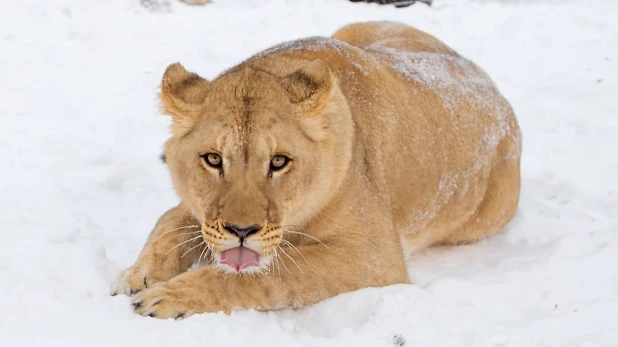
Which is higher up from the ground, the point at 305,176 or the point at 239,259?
the point at 305,176

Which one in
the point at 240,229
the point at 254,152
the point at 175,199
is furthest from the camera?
the point at 175,199

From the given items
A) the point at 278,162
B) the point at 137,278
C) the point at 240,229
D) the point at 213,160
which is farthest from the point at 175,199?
the point at 240,229

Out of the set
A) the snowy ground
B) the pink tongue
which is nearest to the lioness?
the pink tongue

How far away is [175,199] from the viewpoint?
6352mm

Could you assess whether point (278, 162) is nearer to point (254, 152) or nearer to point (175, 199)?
point (254, 152)

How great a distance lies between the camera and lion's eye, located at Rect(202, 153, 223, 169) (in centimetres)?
426

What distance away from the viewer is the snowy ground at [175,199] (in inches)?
163

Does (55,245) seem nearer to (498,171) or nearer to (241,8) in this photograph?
(498,171)

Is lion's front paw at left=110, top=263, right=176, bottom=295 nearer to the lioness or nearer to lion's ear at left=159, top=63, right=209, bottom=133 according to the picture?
the lioness

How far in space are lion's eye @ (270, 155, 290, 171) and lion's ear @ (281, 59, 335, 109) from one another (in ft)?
1.16

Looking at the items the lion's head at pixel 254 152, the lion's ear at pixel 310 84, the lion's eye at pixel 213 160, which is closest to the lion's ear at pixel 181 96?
the lion's head at pixel 254 152

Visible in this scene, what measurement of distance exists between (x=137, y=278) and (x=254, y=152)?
3.37 feet

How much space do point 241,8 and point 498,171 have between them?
6.66 meters

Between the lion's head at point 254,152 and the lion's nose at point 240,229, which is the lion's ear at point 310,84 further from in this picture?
the lion's nose at point 240,229
